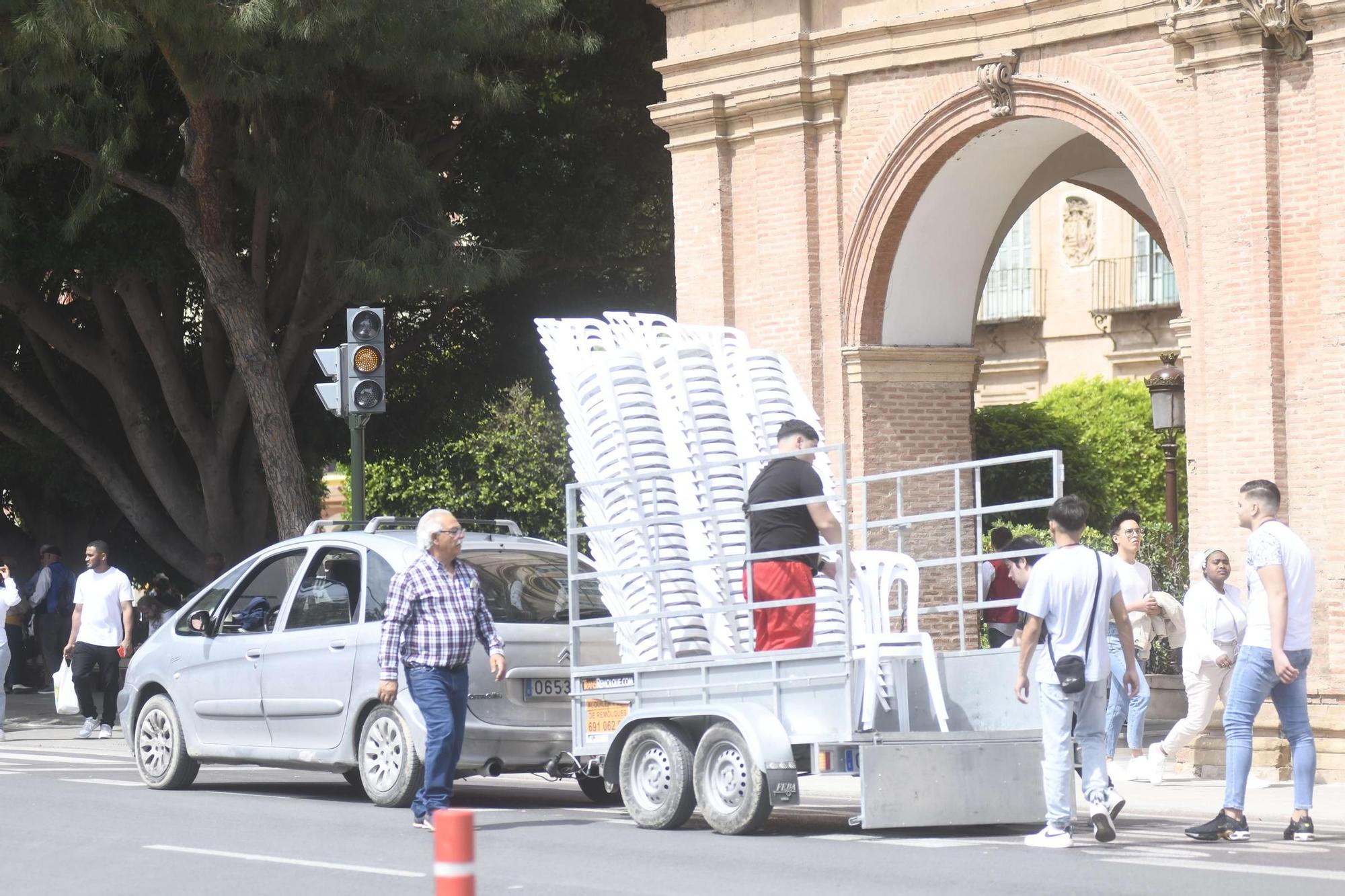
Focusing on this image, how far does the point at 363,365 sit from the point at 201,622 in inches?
113

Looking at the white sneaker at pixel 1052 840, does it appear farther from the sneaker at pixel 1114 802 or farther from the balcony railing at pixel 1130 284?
the balcony railing at pixel 1130 284

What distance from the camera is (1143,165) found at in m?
15.0

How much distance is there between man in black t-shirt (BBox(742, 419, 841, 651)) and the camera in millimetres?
10156

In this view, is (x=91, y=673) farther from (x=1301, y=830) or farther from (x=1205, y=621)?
(x=1301, y=830)

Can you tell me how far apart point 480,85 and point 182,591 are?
33.2 ft

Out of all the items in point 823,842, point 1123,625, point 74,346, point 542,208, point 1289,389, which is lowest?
point 823,842

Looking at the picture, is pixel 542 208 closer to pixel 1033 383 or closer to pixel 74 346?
pixel 74 346

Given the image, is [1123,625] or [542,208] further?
[542,208]

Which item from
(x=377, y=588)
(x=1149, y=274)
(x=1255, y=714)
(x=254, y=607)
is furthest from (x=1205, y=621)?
(x=1149, y=274)

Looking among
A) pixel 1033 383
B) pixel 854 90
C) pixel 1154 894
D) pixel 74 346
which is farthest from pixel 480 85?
pixel 1033 383

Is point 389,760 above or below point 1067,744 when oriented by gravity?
below

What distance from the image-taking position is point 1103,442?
3697cm

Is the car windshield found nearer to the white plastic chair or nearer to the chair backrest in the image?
the white plastic chair

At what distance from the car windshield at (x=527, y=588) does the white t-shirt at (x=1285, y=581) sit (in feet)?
12.4
